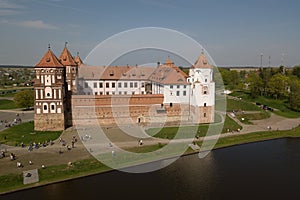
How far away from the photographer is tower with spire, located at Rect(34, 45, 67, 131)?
28156mm

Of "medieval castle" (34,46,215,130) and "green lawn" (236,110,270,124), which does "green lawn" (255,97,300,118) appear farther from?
"medieval castle" (34,46,215,130)

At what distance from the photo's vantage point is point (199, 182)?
58.6 ft

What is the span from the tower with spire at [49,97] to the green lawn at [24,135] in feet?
3.58

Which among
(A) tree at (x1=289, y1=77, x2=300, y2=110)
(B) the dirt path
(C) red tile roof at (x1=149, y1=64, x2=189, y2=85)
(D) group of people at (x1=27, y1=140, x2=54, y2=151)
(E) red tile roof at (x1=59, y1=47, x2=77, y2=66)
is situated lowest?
(B) the dirt path

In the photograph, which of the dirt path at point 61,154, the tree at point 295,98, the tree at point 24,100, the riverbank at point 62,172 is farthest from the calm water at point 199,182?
the tree at point 24,100

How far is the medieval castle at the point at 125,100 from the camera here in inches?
1113

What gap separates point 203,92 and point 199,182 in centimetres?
1568

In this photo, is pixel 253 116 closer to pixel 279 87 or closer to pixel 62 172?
pixel 279 87

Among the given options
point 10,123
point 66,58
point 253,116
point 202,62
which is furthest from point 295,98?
point 10,123

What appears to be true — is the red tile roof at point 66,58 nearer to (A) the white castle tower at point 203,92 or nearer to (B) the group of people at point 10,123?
(B) the group of people at point 10,123

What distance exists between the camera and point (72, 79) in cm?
3875

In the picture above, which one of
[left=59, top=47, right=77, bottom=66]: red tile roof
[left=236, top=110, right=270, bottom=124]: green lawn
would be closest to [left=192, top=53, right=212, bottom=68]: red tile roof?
[left=236, top=110, right=270, bottom=124]: green lawn

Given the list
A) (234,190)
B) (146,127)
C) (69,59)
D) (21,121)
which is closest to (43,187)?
(234,190)

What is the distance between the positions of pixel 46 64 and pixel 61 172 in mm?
13355
